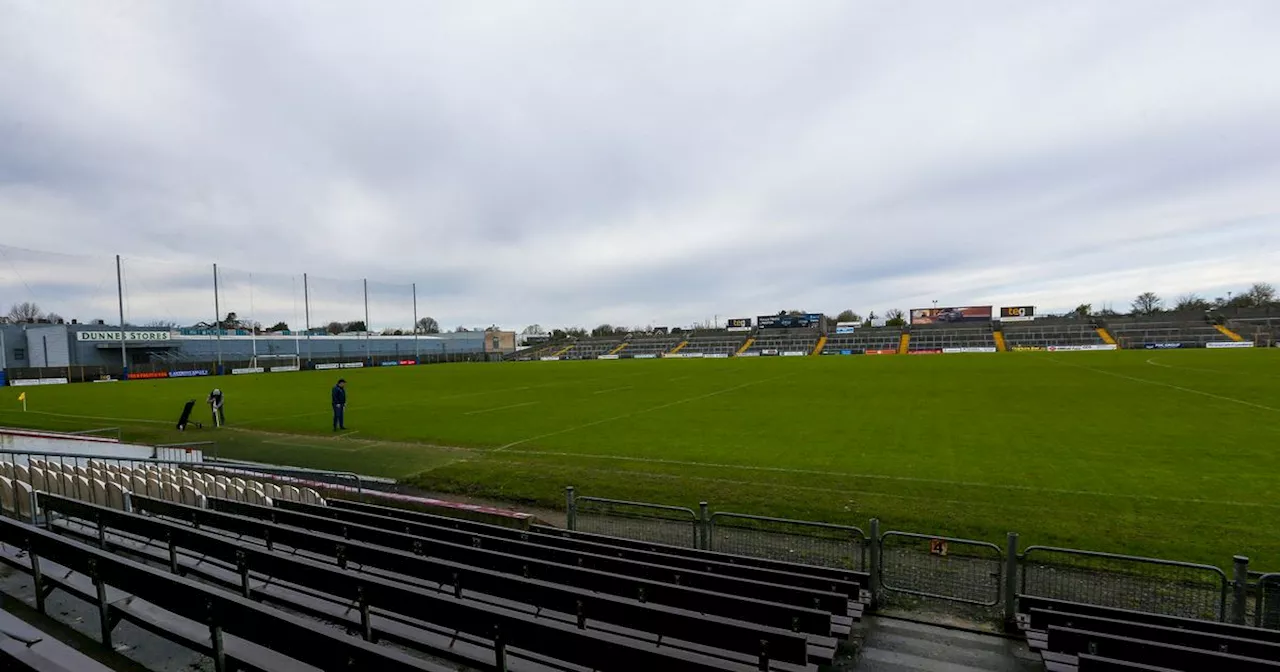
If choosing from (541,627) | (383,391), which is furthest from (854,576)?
(383,391)

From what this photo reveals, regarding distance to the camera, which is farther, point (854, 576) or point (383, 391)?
point (383, 391)

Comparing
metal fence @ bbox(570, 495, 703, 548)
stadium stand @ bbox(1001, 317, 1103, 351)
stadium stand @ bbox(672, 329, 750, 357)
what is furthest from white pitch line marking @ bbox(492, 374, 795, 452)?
stadium stand @ bbox(1001, 317, 1103, 351)

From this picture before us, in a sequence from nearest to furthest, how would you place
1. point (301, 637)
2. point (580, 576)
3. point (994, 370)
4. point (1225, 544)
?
point (301, 637) < point (580, 576) < point (1225, 544) < point (994, 370)

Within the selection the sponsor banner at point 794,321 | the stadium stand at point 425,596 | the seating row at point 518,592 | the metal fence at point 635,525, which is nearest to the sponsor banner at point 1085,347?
the sponsor banner at point 794,321

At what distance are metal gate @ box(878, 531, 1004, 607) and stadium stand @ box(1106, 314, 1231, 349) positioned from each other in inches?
3733

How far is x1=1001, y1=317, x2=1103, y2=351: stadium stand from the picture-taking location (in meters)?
84.9

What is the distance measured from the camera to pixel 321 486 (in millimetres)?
10680

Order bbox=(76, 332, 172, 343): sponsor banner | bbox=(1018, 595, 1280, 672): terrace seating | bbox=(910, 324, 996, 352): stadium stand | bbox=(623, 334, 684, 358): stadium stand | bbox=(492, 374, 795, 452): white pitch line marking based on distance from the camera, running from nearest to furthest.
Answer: bbox=(1018, 595, 1280, 672): terrace seating
bbox=(492, 374, 795, 452): white pitch line marking
bbox=(76, 332, 172, 343): sponsor banner
bbox=(910, 324, 996, 352): stadium stand
bbox=(623, 334, 684, 358): stadium stand

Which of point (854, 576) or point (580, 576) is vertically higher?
point (580, 576)

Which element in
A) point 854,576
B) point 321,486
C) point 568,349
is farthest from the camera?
point 568,349

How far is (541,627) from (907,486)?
1112 cm

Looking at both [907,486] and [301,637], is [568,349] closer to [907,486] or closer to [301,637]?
[907,486]

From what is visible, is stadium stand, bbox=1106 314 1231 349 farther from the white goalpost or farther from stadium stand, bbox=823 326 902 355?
the white goalpost

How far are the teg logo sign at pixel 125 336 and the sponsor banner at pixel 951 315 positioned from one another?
124792mm
